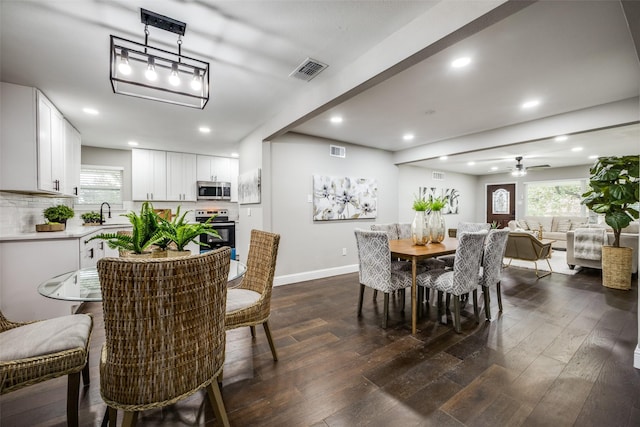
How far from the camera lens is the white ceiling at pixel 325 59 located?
5.64 ft

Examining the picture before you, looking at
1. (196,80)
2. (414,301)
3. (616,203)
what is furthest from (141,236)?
(616,203)

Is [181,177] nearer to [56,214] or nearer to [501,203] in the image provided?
[56,214]

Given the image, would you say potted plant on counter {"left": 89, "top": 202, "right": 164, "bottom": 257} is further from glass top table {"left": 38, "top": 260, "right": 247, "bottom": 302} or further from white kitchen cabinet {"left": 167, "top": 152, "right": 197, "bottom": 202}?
white kitchen cabinet {"left": 167, "top": 152, "right": 197, "bottom": 202}

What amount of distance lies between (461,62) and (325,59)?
3.74ft

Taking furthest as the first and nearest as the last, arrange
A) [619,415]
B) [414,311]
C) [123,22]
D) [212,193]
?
[212,193] → [414,311] → [123,22] → [619,415]

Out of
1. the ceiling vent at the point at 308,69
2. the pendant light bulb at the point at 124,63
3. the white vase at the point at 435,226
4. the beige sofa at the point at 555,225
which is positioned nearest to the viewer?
the pendant light bulb at the point at 124,63

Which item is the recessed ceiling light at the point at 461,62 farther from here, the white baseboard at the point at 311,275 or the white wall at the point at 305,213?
the white baseboard at the point at 311,275

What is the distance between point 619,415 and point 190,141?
227 inches

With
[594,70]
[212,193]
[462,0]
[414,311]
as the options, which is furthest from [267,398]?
[212,193]

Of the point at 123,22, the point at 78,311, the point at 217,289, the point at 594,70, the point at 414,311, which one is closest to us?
the point at 217,289

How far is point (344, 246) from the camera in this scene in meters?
4.87

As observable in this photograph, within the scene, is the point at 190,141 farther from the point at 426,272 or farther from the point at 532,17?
the point at 532,17

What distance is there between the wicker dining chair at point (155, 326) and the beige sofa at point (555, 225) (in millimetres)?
8204

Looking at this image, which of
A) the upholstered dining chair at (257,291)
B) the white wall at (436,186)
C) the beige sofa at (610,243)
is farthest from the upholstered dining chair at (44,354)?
the beige sofa at (610,243)
